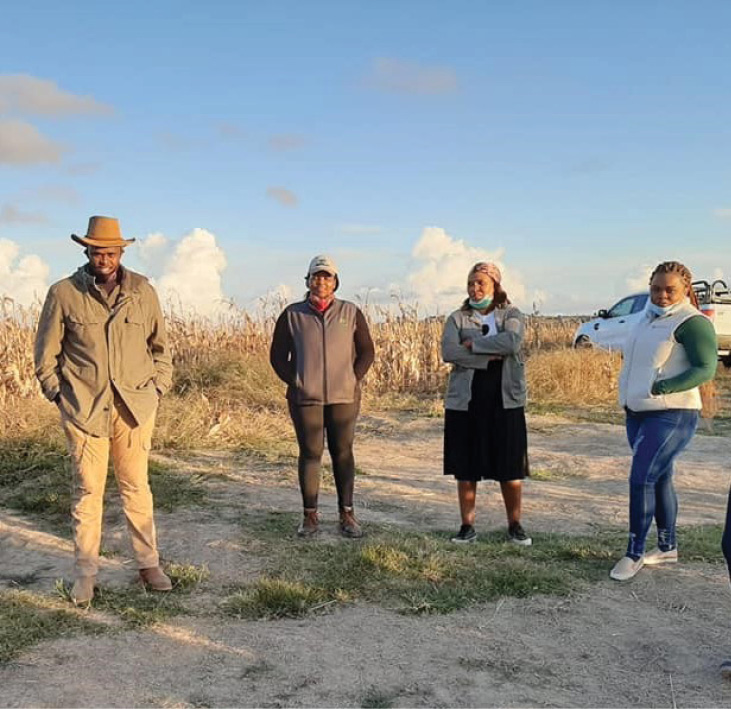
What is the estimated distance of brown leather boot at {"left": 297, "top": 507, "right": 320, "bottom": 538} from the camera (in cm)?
545

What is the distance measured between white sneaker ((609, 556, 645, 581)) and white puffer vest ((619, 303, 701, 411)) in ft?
3.06

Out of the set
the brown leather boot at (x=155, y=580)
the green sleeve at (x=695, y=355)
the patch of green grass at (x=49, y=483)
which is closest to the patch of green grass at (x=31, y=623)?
the brown leather boot at (x=155, y=580)

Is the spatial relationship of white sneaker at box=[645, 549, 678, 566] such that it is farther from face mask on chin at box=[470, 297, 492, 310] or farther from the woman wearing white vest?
face mask on chin at box=[470, 297, 492, 310]

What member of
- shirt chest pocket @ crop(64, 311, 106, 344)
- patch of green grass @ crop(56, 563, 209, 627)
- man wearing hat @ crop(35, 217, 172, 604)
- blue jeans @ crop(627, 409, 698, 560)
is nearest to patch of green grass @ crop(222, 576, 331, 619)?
patch of green grass @ crop(56, 563, 209, 627)

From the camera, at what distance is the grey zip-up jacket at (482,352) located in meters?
5.02

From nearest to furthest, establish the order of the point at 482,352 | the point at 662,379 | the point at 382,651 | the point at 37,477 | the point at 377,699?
1. the point at 377,699
2. the point at 382,651
3. the point at 662,379
4. the point at 482,352
5. the point at 37,477

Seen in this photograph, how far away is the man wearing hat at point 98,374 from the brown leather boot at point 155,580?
0.74 feet

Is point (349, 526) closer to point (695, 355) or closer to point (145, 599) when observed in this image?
point (145, 599)

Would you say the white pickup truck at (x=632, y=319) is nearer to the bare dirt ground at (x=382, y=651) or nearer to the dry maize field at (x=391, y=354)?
the dry maize field at (x=391, y=354)

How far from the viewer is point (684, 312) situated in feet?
14.4

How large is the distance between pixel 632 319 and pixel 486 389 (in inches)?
473

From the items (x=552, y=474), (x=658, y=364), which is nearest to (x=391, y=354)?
(x=552, y=474)

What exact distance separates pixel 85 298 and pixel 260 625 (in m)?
1.94

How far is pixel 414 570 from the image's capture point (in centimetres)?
461
